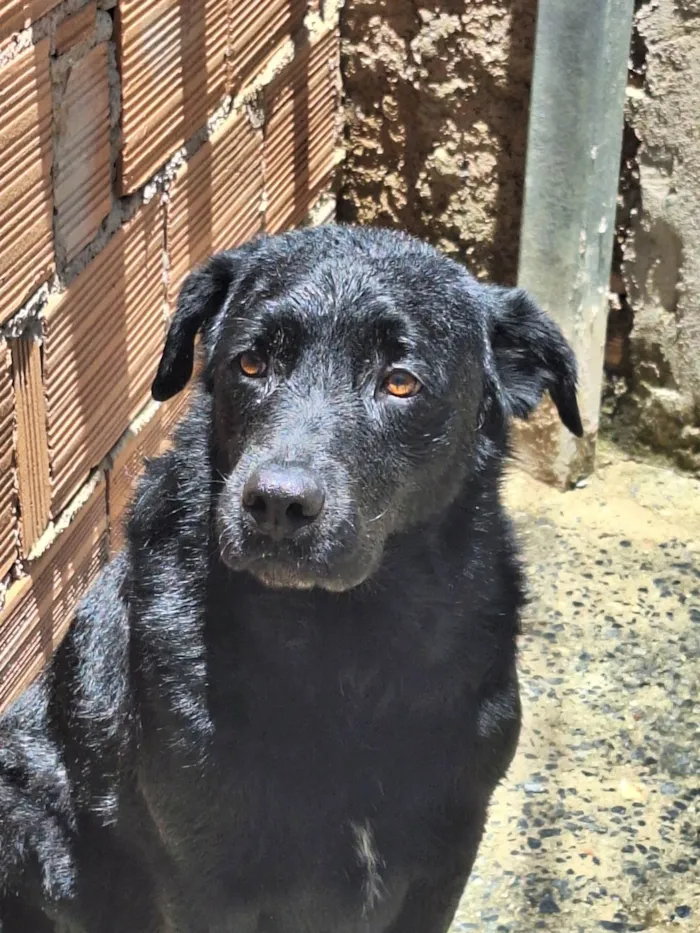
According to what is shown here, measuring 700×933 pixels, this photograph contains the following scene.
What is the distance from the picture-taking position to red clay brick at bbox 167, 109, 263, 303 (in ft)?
10.8

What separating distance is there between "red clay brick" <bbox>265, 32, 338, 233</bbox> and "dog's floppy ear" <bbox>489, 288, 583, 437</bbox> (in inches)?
59.1

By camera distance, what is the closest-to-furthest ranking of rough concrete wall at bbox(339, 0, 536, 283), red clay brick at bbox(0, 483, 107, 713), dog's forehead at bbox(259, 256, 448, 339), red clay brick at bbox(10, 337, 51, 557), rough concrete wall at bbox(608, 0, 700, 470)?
dog's forehead at bbox(259, 256, 448, 339), red clay brick at bbox(10, 337, 51, 557), red clay brick at bbox(0, 483, 107, 713), rough concrete wall at bbox(608, 0, 700, 470), rough concrete wall at bbox(339, 0, 536, 283)

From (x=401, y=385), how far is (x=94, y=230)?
2.95 ft

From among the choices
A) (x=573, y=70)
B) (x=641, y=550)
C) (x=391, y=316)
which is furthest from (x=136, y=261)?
(x=641, y=550)

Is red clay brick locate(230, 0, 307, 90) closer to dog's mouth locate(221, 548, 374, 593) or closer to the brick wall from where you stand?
the brick wall

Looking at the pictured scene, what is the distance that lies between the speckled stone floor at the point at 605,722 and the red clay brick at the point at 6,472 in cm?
112

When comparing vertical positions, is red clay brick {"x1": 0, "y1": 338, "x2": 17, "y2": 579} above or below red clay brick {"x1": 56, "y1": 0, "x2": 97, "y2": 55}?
below

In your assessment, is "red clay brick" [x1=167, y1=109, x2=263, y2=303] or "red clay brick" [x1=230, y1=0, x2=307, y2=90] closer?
"red clay brick" [x1=167, y1=109, x2=263, y2=303]

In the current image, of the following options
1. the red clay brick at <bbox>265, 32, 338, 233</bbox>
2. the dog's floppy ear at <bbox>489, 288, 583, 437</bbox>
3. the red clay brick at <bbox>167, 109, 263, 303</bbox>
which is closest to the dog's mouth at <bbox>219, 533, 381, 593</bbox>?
the dog's floppy ear at <bbox>489, 288, 583, 437</bbox>

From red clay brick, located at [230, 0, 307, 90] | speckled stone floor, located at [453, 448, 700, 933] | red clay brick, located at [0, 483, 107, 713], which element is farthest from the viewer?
red clay brick, located at [230, 0, 307, 90]

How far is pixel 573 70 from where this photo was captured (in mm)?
3691

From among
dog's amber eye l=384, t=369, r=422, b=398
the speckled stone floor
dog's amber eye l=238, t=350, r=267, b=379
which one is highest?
dog's amber eye l=238, t=350, r=267, b=379

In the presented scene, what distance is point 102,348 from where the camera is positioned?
298cm

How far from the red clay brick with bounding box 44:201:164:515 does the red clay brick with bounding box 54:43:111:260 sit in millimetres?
89
